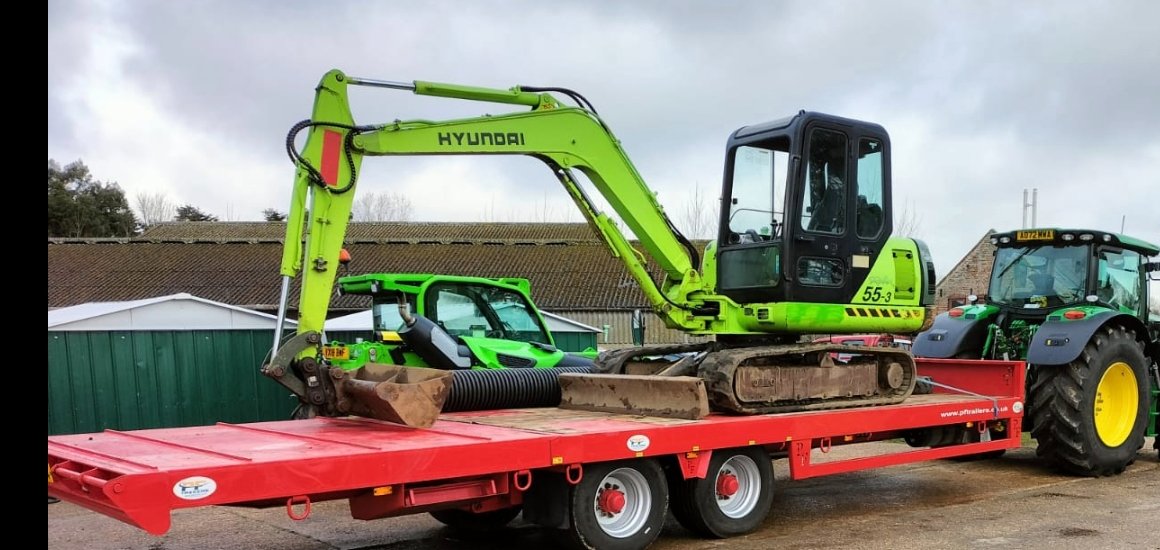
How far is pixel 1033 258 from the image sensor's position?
10.8 m

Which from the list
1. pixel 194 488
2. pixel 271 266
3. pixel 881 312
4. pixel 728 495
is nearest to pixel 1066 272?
pixel 881 312

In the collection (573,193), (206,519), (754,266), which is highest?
(573,193)

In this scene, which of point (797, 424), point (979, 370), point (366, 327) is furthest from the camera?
point (366, 327)

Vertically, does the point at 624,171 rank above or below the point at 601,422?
above

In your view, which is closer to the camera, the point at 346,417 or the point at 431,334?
the point at 346,417

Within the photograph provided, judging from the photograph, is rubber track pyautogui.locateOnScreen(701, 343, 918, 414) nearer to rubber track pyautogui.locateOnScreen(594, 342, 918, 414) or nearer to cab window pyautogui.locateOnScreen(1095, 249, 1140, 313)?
rubber track pyautogui.locateOnScreen(594, 342, 918, 414)

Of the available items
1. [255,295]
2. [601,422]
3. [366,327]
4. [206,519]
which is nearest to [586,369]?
[601,422]

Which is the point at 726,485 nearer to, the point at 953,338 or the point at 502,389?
the point at 502,389

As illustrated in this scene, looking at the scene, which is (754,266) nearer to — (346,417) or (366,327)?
(346,417)

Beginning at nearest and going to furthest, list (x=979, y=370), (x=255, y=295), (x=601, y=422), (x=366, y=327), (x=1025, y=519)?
1. (x=601, y=422)
2. (x=1025, y=519)
3. (x=979, y=370)
4. (x=366, y=327)
5. (x=255, y=295)

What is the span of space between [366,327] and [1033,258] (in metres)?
9.28

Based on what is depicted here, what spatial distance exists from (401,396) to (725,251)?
11.2 feet

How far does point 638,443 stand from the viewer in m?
6.22

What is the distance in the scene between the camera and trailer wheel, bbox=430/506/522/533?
7.37 metres
